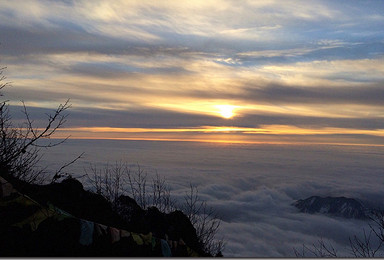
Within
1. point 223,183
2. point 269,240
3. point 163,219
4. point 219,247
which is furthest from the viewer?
point 223,183

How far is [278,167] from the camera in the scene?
19188cm

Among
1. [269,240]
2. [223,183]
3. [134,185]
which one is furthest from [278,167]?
[134,185]

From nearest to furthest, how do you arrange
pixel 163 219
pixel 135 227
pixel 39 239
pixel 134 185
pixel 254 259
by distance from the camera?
pixel 39 239 → pixel 254 259 → pixel 135 227 → pixel 163 219 → pixel 134 185

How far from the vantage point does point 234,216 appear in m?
83.6

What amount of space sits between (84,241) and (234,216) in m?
81.9

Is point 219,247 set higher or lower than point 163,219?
lower

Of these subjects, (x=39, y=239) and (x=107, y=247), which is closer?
(x=39, y=239)

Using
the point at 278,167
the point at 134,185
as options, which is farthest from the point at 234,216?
the point at 278,167

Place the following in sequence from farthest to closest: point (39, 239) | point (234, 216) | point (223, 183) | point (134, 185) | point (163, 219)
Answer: point (223, 183) → point (234, 216) → point (134, 185) → point (163, 219) → point (39, 239)

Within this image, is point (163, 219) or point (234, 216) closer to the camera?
point (163, 219)

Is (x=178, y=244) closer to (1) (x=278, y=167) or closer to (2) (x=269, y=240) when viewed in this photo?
(2) (x=269, y=240)

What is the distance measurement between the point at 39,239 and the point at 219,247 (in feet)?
36.8

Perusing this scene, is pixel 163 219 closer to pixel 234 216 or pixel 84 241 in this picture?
pixel 84 241

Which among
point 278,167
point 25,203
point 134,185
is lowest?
point 278,167
